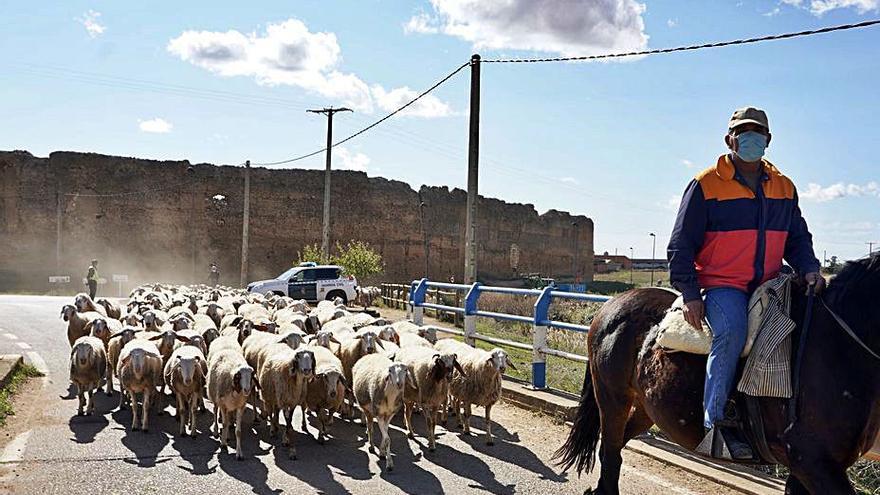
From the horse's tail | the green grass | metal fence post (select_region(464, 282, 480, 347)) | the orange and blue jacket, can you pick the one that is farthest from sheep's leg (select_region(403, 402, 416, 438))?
the orange and blue jacket

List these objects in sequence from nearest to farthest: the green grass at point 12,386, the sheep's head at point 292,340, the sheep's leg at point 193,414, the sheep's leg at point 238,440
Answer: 1. the sheep's leg at point 238,440
2. the sheep's leg at point 193,414
3. the green grass at point 12,386
4. the sheep's head at point 292,340

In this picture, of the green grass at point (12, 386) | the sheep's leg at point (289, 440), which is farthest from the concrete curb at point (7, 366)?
the sheep's leg at point (289, 440)

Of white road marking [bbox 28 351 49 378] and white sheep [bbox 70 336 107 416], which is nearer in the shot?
white sheep [bbox 70 336 107 416]

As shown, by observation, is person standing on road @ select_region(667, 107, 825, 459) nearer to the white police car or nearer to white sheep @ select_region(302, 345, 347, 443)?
white sheep @ select_region(302, 345, 347, 443)

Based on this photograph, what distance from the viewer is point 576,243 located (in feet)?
226

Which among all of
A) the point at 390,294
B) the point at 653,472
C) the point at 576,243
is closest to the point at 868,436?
the point at 653,472

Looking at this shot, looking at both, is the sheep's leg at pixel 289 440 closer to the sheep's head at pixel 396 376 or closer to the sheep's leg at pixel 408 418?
the sheep's head at pixel 396 376

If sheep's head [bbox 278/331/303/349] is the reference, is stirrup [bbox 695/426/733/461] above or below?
above

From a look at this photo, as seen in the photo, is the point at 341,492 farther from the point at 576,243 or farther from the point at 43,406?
the point at 576,243

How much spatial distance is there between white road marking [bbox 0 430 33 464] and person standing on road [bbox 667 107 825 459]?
6.84 metres

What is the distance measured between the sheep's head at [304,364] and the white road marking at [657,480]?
3851 millimetres

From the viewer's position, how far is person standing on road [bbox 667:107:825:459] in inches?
203

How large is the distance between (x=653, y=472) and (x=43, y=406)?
27.2 ft

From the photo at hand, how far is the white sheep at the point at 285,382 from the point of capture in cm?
970
